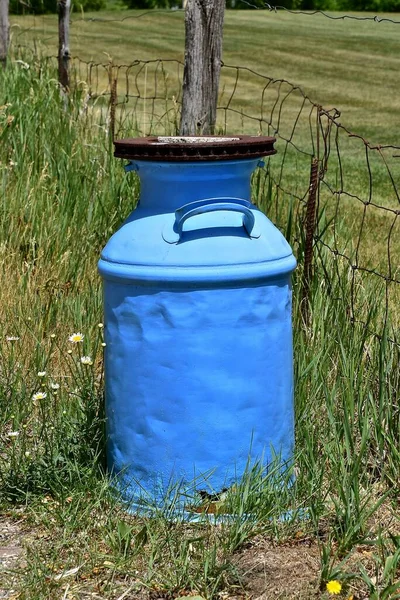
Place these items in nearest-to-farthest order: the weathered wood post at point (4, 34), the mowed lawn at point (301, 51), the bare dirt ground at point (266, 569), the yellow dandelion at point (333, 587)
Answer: the yellow dandelion at point (333, 587) → the bare dirt ground at point (266, 569) → the weathered wood post at point (4, 34) → the mowed lawn at point (301, 51)

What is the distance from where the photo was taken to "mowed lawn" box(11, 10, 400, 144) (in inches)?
617

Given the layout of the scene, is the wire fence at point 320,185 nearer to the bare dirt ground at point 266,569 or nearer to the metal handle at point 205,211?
the metal handle at point 205,211

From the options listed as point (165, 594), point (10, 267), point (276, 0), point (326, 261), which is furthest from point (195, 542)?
point (276, 0)

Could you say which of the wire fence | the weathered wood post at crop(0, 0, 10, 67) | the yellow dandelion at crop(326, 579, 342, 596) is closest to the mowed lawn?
the wire fence

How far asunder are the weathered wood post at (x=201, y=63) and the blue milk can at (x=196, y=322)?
1.25 m

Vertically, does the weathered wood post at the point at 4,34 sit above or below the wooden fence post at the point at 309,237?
above

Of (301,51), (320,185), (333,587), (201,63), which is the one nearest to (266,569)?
(333,587)

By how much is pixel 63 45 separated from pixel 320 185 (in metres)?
1.91

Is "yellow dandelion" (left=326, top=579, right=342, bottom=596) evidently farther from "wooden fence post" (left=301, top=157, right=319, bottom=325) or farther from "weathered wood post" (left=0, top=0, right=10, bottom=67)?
"weathered wood post" (left=0, top=0, right=10, bottom=67)

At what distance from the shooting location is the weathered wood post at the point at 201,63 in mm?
3719

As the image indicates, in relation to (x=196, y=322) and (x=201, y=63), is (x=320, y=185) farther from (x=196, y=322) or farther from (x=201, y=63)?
(x=196, y=322)

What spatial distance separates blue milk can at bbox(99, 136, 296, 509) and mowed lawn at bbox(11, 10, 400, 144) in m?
9.34

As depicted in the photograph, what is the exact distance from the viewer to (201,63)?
3807 mm

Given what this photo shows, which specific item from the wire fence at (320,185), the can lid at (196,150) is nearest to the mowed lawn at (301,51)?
the wire fence at (320,185)
